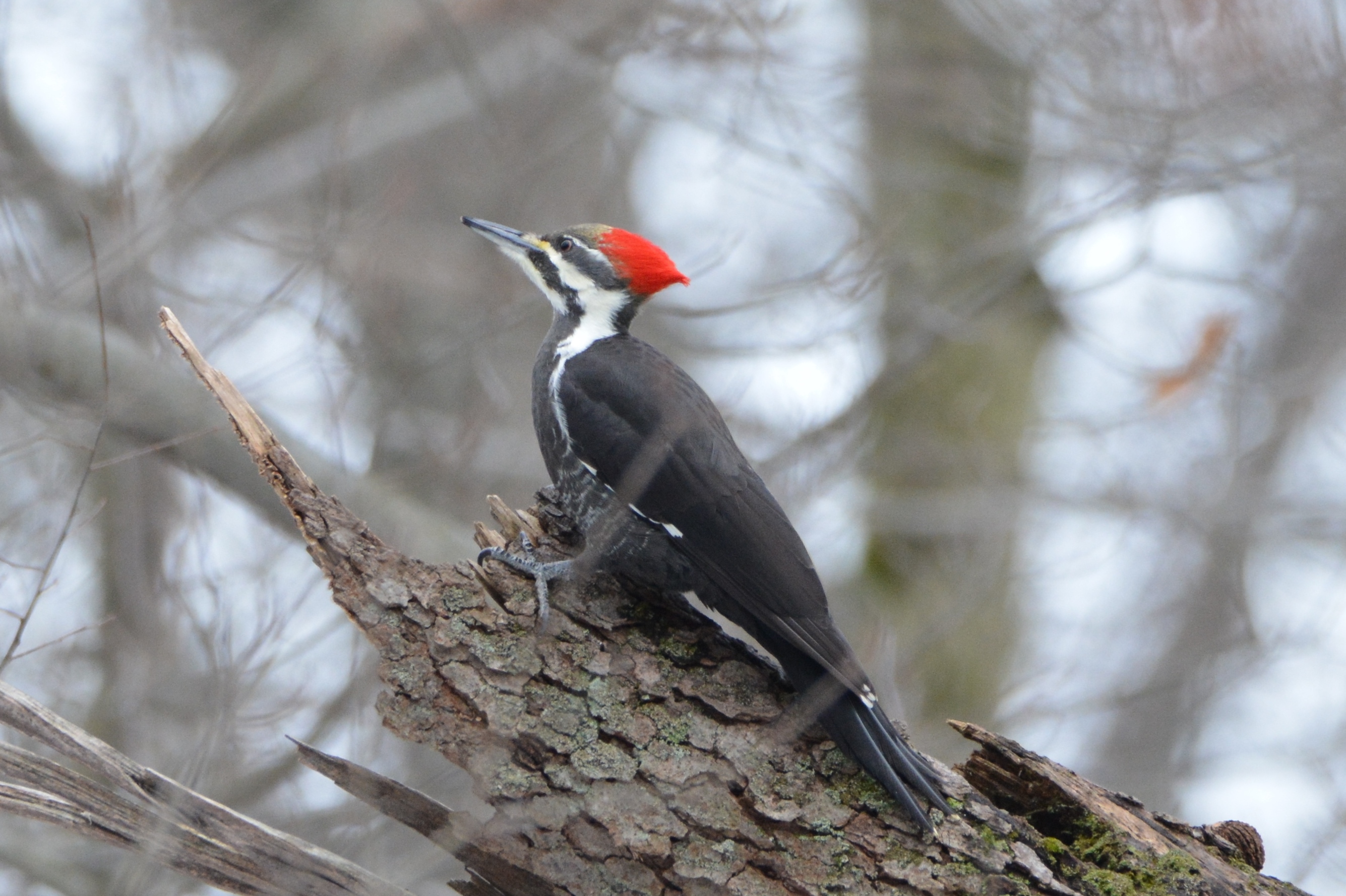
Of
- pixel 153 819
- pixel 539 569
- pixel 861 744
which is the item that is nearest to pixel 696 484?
pixel 539 569

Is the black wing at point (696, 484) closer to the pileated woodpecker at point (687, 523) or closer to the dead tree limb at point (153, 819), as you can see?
the pileated woodpecker at point (687, 523)

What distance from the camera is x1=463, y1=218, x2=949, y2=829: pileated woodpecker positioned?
8.91 feet

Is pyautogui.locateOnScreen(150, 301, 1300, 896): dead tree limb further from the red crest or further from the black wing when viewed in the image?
the red crest

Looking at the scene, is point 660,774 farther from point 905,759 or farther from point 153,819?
point 153,819

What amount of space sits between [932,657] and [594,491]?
2796 mm

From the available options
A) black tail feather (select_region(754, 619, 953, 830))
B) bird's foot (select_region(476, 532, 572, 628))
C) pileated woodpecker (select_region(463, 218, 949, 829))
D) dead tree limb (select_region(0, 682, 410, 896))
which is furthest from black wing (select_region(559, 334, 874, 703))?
dead tree limb (select_region(0, 682, 410, 896))

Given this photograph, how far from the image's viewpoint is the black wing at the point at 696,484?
9.74ft

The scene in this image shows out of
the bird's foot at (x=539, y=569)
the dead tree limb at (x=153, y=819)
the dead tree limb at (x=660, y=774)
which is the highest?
the bird's foot at (x=539, y=569)

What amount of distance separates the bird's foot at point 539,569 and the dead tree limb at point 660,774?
26 millimetres

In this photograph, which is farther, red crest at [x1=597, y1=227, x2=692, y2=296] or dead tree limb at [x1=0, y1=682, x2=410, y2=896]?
red crest at [x1=597, y1=227, x2=692, y2=296]

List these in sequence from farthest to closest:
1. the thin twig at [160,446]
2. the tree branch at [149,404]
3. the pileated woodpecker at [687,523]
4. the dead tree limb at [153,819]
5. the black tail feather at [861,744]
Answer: the tree branch at [149,404]
the thin twig at [160,446]
the pileated woodpecker at [687,523]
the black tail feather at [861,744]
the dead tree limb at [153,819]

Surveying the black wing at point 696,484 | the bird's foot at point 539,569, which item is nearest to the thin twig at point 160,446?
the bird's foot at point 539,569

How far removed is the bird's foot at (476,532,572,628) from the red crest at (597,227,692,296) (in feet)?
3.97

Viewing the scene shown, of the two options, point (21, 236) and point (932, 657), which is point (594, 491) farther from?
point (932, 657)
